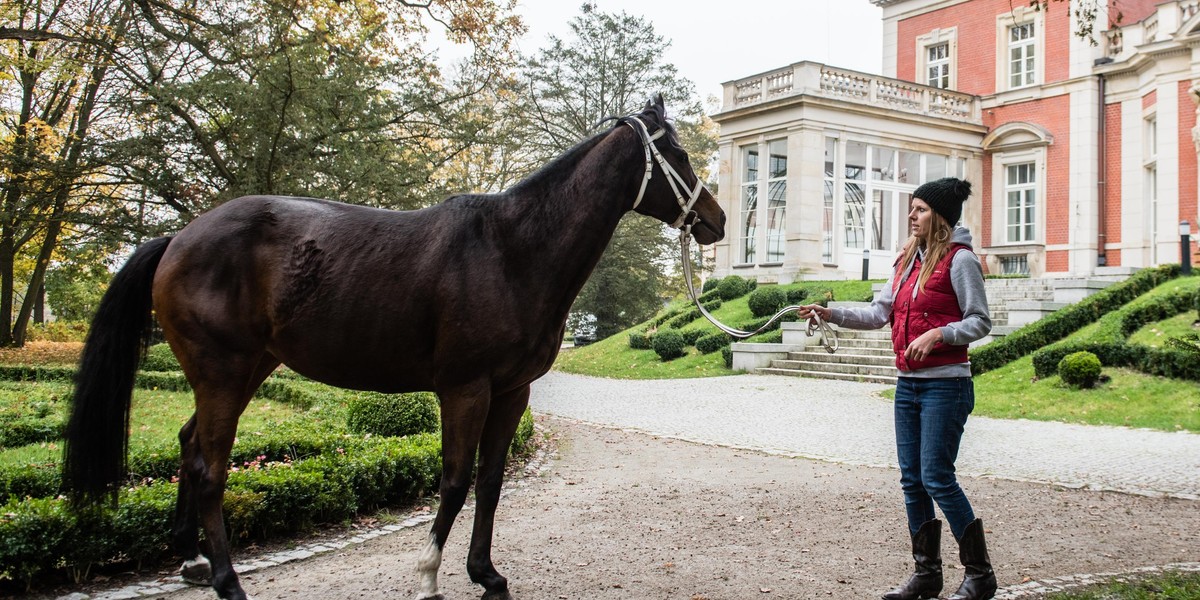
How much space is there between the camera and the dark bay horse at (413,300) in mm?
3762

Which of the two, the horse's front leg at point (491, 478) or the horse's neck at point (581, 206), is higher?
the horse's neck at point (581, 206)

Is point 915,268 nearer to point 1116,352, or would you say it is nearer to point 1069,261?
point 1116,352

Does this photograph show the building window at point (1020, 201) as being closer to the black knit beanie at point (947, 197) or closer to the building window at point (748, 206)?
the building window at point (748, 206)

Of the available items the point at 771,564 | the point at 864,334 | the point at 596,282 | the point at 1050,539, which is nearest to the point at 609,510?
the point at 771,564

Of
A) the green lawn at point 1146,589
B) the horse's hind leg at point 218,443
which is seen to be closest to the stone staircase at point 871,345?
the green lawn at point 1146,589

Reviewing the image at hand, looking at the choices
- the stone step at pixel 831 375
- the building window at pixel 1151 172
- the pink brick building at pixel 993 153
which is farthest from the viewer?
the pink brick building at pixel 993 153

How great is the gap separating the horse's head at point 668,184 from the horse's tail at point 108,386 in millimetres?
2474

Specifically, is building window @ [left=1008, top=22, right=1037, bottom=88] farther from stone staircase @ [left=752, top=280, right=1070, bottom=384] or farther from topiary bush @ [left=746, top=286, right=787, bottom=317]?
topiary bush @ [left=746, top=286, right=787, bottom=317]

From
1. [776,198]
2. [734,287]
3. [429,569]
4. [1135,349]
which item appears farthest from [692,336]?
[429,569]

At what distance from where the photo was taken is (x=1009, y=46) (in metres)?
27.4

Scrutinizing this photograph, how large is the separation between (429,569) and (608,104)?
28.7 m

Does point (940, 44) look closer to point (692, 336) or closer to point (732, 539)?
point (692, 336)

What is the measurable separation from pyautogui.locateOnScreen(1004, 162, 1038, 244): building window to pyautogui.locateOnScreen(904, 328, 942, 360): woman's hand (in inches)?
983

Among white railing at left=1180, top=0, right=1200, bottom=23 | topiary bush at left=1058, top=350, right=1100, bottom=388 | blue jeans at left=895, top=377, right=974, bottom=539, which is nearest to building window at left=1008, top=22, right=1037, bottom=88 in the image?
white railing at left=1180, top=0, right=1200, bottom=23
